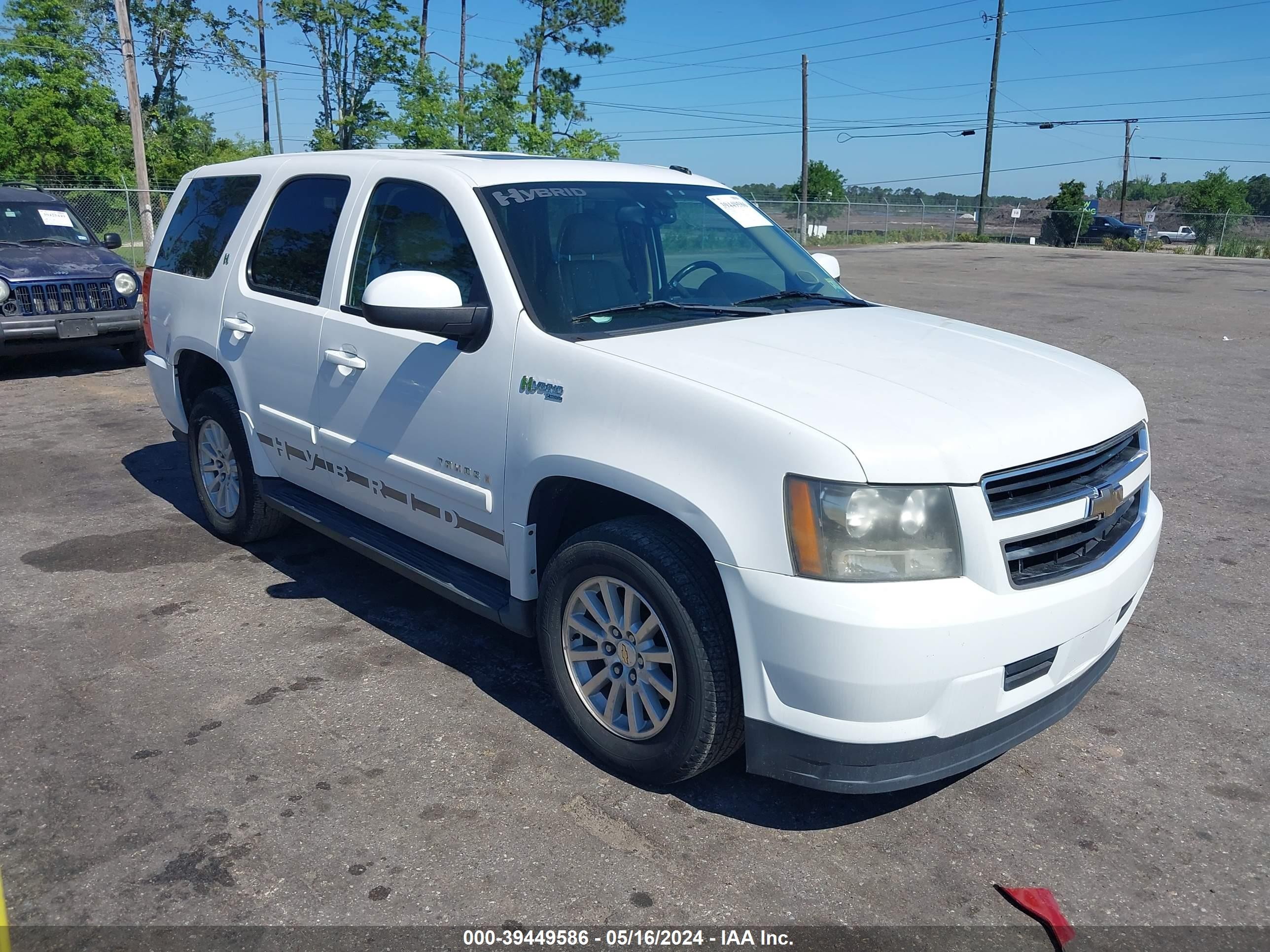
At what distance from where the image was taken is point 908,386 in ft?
10.1

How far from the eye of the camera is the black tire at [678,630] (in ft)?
9.66

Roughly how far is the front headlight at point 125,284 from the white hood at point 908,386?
9091 millimetres

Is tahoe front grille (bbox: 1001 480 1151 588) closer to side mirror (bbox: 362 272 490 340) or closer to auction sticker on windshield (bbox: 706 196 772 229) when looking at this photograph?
side mirror (bbox: 362 272 490 340)

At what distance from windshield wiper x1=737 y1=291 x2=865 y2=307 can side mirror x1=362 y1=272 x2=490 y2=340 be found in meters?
1.16

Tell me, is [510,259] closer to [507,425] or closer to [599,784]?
[507,425]

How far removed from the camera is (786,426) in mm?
2754

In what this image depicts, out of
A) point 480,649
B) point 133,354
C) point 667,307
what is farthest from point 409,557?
point 133,354

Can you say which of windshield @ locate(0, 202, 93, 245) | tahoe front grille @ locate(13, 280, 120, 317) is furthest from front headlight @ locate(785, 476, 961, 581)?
windshield @ locate(0, 202, 93, 245)

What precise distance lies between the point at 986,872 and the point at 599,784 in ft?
3.96

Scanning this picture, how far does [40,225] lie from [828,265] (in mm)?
9783

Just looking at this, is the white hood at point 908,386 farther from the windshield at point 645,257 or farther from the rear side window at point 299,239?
the rear side window at point 299,239

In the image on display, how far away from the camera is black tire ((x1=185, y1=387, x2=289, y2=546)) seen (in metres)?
5.18

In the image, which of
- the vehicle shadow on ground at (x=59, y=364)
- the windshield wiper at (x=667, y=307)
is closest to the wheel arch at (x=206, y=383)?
the windshield wiper at (x=667, y=307)

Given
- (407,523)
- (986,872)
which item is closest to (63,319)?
(407,523)
